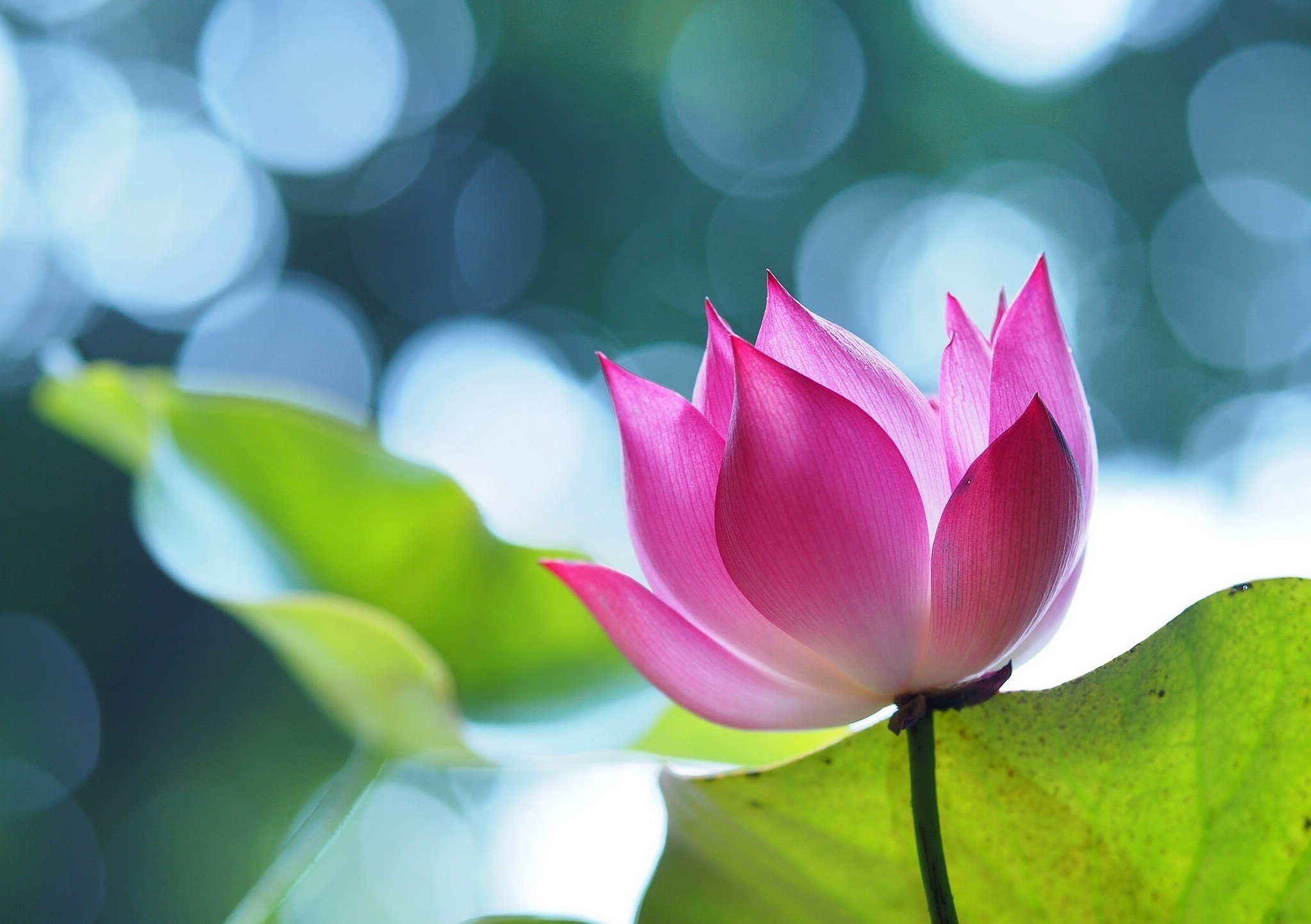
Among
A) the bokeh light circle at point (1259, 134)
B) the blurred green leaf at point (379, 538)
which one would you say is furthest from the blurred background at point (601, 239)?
the blurred green leaf at point (379, 538)

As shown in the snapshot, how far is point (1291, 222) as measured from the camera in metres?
2.21

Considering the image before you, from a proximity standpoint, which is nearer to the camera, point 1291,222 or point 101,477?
point 101,477

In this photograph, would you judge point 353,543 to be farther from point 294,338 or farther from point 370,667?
point 294,338

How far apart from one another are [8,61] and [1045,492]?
2.62 meters

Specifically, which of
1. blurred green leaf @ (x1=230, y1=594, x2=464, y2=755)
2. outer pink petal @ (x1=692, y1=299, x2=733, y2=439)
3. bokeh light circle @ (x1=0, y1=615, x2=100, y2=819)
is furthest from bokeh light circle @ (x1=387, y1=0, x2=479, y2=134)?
outer pink petal @ (x1=692, y1=299, x2=733, y2=439)

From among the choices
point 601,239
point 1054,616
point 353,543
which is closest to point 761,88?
point 601,239

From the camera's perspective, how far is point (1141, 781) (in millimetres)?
178

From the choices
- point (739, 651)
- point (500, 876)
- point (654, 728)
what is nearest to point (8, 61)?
point (500, 876)

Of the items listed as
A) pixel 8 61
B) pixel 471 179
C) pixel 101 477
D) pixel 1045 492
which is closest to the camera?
pixel 1045 492

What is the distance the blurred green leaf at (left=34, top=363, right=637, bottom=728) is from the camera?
445 mm

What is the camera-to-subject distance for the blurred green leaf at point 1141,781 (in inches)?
6.8

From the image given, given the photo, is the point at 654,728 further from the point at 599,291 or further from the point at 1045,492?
the point at 599,291

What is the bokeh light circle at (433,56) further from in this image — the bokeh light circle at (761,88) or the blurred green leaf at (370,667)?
the blurred green leaf at (370,667)

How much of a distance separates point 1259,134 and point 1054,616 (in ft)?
8.13
